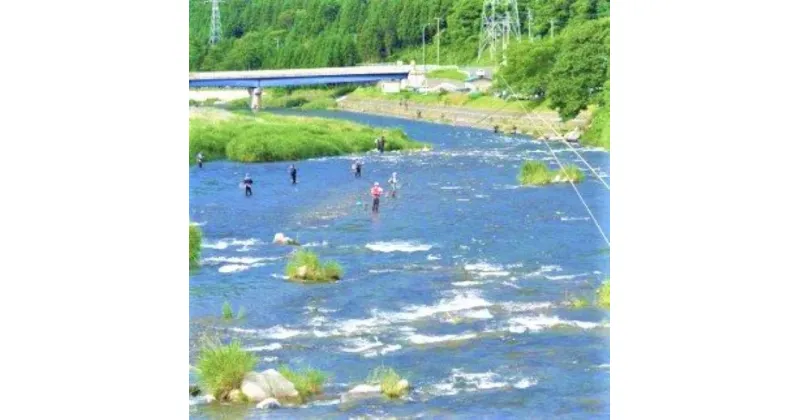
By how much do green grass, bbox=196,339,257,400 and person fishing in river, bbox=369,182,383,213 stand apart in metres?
0.88

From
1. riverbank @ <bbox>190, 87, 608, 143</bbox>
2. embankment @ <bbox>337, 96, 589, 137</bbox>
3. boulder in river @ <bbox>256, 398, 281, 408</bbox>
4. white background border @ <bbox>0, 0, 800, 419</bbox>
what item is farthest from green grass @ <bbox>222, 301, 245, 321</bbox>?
embankment @ <bbox>337, 96, 589, 137</bbox>

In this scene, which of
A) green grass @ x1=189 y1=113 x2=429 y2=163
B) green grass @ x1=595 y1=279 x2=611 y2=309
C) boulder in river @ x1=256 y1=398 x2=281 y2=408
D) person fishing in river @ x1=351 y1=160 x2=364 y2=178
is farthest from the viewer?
person fishing in river @ x1=351 y1=160 x2=364 y2=178

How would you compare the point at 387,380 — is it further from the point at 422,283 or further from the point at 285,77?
the point at 285,77

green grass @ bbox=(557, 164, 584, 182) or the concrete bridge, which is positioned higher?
the concrete bridge

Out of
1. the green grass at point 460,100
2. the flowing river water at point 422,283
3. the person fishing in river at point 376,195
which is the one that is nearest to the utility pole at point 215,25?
the flowing river water at point 422,283

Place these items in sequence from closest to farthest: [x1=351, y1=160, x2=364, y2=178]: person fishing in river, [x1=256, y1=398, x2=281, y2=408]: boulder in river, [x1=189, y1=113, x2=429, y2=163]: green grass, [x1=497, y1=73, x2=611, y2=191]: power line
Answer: [x1=256, y1=398, x2=281, y2=408]: boulder in river → [x1=497, y1=73, x2=611, y2=191]: power line → [x1=189, y1=113, x2=429, y2=163]: green grass → [x1=351, y1=160, x2=364, y2=178]: person fishing in river

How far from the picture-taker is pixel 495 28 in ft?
23.5

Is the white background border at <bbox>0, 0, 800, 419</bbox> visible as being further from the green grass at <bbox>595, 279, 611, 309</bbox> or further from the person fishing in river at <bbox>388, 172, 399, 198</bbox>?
the person fishing in river at <bbox>388, 172, 399, 198</bbox>

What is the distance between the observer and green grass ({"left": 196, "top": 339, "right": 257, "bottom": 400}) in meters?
6.69

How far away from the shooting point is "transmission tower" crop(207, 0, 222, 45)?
7.04 meters

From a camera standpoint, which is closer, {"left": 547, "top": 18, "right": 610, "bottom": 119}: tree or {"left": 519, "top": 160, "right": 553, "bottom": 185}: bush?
{"left": 547, "top": 18, "right": 610, "bottom": 119}: tree

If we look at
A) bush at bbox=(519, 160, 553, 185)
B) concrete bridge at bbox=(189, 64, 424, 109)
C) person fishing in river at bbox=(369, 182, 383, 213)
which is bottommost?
person fishing in river at bbox=(369, 182, 383, 213)

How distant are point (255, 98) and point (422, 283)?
1.19 m
